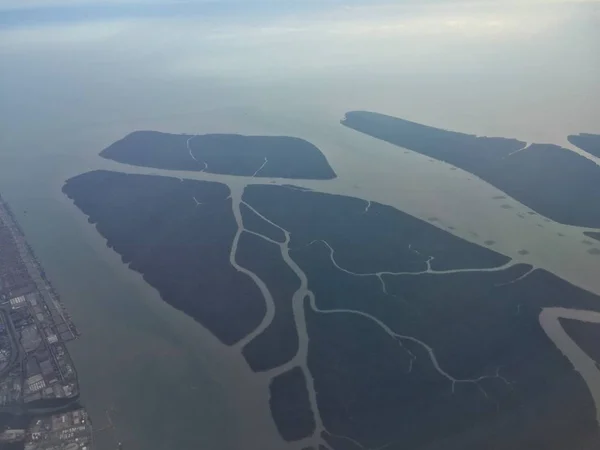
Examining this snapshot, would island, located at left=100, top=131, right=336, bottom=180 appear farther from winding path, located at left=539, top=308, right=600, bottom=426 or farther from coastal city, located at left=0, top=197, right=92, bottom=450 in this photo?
winding path, located at left=539, top=308, right=600, bottom=426

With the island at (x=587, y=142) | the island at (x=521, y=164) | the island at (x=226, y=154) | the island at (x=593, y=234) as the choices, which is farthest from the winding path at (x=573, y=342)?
the island at (x=587, y=142)

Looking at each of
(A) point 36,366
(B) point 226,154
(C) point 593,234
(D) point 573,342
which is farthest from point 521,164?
(A) point 36,366

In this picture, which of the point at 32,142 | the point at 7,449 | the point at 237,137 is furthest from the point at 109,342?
the point at 32,142

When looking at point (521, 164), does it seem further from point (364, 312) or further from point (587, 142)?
point (364, 312)

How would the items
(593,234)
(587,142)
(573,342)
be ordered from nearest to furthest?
(573,342)
(593,234)
(587,142)

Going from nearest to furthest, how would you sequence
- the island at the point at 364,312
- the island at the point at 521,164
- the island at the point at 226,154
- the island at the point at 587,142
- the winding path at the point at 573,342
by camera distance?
the island at the point at 364,312 < the winding path at the point at 573,342 < the island at the point at 521,164 < the island at the point at 226,154 < the island at the point at 587,142

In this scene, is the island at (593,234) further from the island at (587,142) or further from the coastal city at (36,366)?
the coastal city at (36,366)

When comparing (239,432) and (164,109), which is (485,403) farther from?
(164,109)
